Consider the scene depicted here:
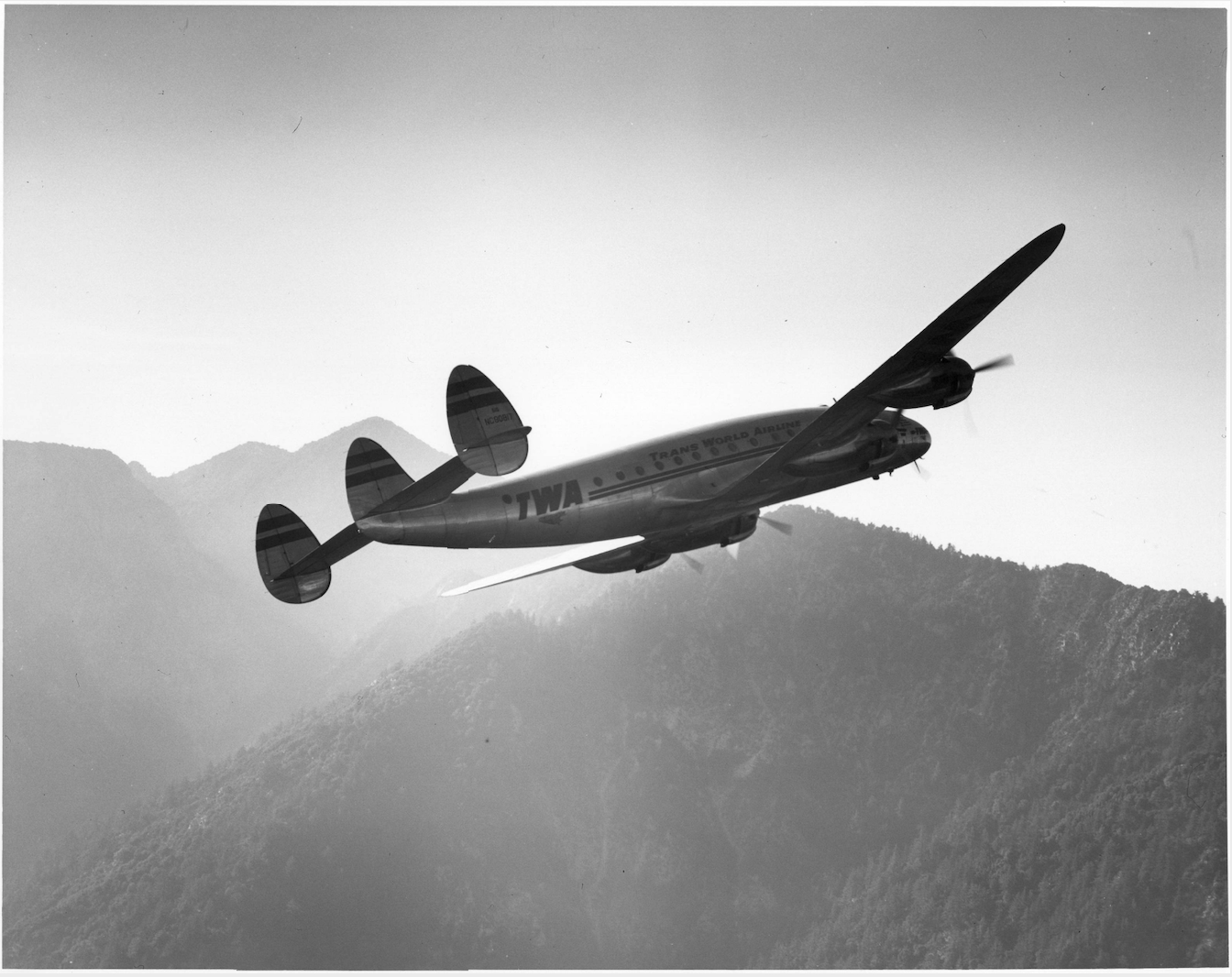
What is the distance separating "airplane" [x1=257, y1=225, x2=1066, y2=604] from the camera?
70.9 ft

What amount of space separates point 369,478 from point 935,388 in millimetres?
12945

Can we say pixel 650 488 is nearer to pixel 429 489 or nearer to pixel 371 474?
pixel 429 489

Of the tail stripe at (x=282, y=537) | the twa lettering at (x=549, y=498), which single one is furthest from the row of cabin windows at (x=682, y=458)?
the tail stripe at (x=282, y=537)

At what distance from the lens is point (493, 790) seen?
118312 millimetres

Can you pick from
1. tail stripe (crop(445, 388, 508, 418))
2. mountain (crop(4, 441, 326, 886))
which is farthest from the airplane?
mountain (crop(4, 441, 326, 886))

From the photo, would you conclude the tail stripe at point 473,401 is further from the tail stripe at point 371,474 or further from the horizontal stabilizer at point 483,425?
the tail stripe at point 371,474

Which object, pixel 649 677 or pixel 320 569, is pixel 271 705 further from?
pixel 320 569

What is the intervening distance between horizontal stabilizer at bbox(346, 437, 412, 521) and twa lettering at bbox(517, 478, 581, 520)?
8.24 ft

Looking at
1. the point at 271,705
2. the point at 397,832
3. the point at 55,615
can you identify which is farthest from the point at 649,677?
the point at 55,615

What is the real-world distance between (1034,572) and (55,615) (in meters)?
141

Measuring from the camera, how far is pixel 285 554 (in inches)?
907

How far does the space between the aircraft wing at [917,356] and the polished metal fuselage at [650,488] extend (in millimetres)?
636

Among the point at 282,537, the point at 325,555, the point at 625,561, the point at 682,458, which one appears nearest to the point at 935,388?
the point at 682,458

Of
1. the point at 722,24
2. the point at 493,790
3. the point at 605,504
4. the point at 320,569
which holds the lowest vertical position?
the point at 493,790
